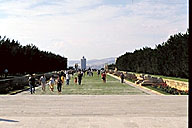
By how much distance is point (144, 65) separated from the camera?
199 feet

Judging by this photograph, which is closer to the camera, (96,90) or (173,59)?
(96,90)

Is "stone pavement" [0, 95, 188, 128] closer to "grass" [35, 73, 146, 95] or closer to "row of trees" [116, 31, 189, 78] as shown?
"grass" [35, 73, 146, 95]

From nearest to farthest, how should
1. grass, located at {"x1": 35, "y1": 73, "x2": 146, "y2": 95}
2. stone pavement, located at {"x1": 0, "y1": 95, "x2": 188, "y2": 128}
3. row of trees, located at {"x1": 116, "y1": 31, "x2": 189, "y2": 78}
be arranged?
stone pavement, located at {"x1": 0, "y1": 95, "x2": 188, "y2": 128}
grass, located at {"x1": 35, "y1": 73, "x2": 146, "y2": 95}
row of trees, located at {"x1": 116, "y1": 31, "x2": 189, "y2": 78}

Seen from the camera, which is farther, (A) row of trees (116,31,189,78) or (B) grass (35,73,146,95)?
(A) row of trees (116,31,189,78)

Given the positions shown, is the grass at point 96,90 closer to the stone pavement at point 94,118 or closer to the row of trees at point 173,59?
the row of trees at point 173,59

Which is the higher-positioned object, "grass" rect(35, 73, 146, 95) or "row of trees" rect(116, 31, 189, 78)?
"row of trees" rect(116, 31, 189, 78)

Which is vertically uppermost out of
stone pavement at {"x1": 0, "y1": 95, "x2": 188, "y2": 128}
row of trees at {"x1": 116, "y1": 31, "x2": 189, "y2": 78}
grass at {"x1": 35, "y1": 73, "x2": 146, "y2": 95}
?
row of trees at {"x1": 116, "y1": 31, "x2": 189, "y2": 78}

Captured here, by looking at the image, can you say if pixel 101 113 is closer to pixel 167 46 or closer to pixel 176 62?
pixel 176 62

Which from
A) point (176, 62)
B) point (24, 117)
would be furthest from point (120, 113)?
point (176, 62)

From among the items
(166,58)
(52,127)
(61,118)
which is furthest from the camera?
(166,58)

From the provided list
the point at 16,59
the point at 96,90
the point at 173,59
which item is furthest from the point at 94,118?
the point at 16,59

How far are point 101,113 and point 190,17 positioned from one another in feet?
32.2

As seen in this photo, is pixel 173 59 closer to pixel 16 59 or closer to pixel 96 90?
pixel 96 90

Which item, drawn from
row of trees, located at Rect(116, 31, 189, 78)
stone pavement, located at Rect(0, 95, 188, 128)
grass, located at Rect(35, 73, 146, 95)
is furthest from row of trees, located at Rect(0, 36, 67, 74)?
stone pavement, located at Rect(0, 95, 188, 128)
